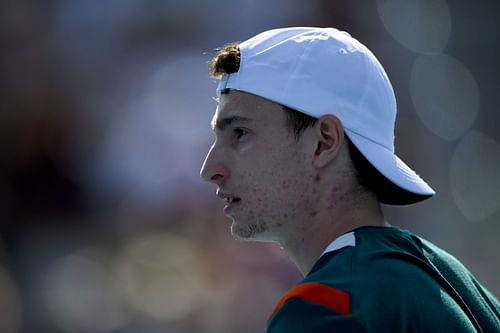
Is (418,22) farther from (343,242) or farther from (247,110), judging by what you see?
(343,242)

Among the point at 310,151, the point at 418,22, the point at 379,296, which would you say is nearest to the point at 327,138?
the point at 310,151

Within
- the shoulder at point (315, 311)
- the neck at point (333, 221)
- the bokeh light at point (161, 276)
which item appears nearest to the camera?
the shoulder at point (315, 311)

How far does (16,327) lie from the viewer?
4164mm

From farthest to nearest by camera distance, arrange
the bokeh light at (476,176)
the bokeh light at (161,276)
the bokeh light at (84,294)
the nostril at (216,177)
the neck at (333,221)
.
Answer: the bokeh light at (476,176) → the bokeh light at (161,276) → the bokeh light at (84,294) → the nostril at (216,177) → the neck at (333,221)

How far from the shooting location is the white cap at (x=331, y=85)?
5.09ft

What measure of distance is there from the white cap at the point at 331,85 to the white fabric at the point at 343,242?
22 centimetres

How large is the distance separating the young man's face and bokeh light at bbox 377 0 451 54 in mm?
3697

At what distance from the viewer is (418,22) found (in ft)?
17.4

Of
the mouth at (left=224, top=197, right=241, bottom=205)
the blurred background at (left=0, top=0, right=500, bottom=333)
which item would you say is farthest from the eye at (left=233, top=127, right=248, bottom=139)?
the blurred background at (left=0, top=0, right=500, bottom=333)

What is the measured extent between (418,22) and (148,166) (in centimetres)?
227

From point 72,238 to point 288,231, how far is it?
10.1ft

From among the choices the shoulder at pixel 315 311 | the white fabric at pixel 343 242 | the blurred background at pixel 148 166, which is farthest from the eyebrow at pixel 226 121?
the blurred background at pixel 148 166

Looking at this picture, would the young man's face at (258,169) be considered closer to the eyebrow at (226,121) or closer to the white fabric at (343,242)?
the eyebrow at (226,121)

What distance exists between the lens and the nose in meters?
1.60
